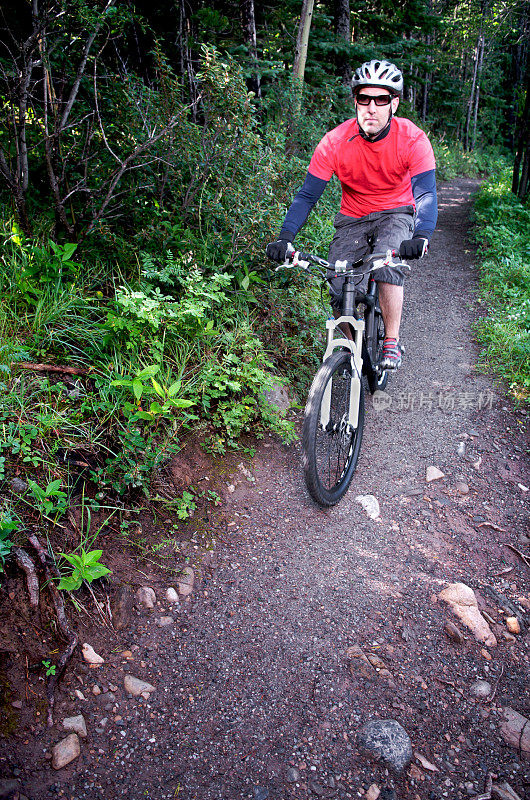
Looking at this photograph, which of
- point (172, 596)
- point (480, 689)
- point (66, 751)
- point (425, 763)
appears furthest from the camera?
point (172, 596)

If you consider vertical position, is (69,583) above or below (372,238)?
below

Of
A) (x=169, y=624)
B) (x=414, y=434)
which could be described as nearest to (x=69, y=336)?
(x=169, y=624)

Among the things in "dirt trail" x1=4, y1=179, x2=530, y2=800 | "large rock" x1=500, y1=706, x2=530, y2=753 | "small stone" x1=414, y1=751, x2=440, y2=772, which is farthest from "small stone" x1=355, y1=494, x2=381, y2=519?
"small stone" x1=414, y1=751, x2=440, y2=772

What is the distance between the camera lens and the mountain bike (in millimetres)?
3037

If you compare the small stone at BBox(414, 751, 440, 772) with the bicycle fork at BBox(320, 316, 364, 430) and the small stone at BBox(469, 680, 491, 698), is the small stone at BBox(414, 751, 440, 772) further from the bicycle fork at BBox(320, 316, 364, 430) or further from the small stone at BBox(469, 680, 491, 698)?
the bicycle fork at BBox(320, 316, 364, 430)

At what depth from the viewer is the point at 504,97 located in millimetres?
31000

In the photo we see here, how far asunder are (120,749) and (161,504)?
1281mm

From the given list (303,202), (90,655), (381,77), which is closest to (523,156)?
(381,77)

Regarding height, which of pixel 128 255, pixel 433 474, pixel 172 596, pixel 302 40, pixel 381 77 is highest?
pixel 302 40

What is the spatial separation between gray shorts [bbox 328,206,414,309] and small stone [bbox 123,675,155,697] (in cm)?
268

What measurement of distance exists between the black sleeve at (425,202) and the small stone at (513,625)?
2.41 metres

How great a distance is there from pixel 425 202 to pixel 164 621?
10.3 feet

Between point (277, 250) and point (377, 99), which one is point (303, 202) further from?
point (377, 99)

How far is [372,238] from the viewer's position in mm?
3764
